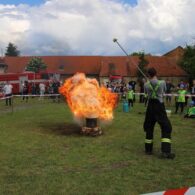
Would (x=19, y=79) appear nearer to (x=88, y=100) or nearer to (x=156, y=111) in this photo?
(x=88, y=100)

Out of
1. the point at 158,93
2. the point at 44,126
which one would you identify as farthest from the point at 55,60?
the point at 158,93

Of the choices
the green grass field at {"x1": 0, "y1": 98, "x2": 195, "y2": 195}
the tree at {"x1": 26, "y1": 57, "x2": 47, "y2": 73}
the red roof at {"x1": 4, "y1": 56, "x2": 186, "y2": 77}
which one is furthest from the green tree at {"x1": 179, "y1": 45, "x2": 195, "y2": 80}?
the green grass field at {"x1": 0, "y1": 98, "x2": 195, "y2": 195}

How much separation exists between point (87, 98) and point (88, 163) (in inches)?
176

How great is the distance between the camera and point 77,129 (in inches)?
579

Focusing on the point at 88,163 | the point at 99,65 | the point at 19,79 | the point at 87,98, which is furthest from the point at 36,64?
the point at 88,163

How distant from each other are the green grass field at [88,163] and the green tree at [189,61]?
53.9 m

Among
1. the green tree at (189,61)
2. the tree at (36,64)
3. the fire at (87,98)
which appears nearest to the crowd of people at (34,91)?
the fire at (87,98)

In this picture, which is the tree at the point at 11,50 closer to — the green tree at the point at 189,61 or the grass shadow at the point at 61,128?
the green tree at the point at 189,61

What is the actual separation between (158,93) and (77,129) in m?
5.07

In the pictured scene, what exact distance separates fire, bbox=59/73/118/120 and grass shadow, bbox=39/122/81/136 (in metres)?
0.68

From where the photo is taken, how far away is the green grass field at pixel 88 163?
7.52 metres

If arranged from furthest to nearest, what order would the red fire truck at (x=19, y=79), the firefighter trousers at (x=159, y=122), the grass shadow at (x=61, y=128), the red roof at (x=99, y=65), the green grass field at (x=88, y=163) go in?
1. the red roof at (x=99, y=65)
2. the red fire truck at (x=19, y=79)
3. the grass shadow at (x=61, y=128)
4. the firefighter trousers at (x=159, y=122)
5. the green grass field at (x=88, y=163)

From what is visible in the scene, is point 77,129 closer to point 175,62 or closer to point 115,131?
point 115,131

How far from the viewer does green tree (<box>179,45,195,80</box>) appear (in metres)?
67.2
